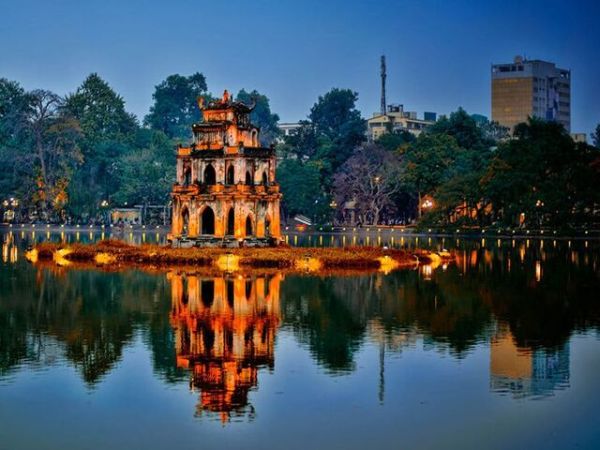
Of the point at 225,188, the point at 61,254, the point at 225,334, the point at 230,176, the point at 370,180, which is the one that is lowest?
the point at 225,334

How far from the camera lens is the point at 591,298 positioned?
45125 millimetres

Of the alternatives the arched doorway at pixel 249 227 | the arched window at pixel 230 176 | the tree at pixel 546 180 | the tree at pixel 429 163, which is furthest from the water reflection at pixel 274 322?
the tree at pixel 429 163

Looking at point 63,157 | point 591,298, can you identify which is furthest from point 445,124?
point 591,298

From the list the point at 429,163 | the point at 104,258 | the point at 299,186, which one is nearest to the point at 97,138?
the point at 299,186

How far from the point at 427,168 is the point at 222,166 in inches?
2551

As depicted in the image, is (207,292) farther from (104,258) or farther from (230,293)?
(104,258)

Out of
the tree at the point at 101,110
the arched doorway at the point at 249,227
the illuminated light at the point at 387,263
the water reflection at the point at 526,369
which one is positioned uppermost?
the tree at the point at 101,110

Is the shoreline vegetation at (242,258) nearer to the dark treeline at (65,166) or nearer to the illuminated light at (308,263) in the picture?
the illuminated light at (308,263)

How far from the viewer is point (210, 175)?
240 ft

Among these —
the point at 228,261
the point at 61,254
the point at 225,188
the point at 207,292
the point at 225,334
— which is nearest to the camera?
the point at 225,334

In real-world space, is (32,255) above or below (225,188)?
below

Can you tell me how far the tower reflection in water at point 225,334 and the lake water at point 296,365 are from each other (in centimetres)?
7

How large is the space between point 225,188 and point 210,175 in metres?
2.48

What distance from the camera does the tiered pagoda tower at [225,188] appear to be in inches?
2798
